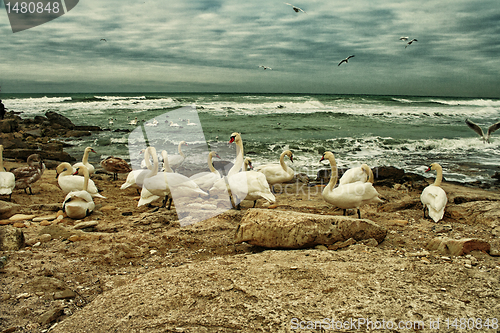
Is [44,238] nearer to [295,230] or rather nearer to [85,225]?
[85,225]

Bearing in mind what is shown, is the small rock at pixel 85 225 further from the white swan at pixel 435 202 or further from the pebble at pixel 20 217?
the white swan at pixel 435 202

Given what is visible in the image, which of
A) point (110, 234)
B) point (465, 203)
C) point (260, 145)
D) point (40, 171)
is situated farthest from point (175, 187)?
point (260, 145)

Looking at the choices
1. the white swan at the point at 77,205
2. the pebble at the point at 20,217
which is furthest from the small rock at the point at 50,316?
the pebble at the point at 20,217

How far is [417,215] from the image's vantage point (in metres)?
6.11

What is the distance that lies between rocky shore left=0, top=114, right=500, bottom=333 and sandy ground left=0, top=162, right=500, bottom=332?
0.01 m

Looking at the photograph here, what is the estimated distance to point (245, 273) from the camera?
3160 millimetres

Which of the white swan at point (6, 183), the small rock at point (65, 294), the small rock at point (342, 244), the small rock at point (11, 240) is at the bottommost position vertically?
the small rock at point (65, 294)

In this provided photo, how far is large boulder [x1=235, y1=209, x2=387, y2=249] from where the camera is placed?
3.96m

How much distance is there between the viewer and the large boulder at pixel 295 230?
13.0ft

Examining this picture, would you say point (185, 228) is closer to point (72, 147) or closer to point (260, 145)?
point (260, 145)

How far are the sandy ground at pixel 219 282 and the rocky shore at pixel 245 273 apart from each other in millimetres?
12

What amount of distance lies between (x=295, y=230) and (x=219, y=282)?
1.29 m

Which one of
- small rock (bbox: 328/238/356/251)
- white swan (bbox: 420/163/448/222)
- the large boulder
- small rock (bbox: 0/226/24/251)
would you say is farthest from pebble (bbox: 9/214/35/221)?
white swan (bbox: 420/163/448/222)

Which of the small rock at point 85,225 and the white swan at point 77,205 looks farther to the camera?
the white swan at point 77,205
